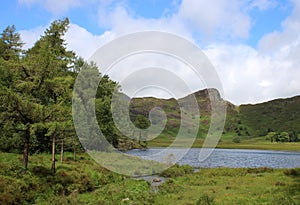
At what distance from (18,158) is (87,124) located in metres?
19.6

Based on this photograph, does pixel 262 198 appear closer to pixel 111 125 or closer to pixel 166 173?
pixel 166 173

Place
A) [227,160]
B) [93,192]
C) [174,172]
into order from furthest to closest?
[227,160] < [174,172] < [93,192]

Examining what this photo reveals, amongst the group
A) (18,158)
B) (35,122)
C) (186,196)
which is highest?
(35,122)

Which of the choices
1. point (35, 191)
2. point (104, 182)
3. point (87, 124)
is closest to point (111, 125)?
point (87, 124)

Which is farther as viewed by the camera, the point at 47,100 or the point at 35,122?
the point at 47,100

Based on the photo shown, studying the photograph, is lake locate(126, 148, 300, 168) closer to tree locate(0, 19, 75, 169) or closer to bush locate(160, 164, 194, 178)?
bush locate(160, 164, 194, 178)

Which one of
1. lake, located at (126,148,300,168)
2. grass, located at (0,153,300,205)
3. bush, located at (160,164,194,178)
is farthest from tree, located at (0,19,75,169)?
lake, located at (126,148,300,168)

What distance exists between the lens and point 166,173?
45719mm

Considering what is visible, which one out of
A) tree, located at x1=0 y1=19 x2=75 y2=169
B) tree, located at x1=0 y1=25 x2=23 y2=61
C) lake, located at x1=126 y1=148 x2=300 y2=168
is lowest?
lake, located at x1=126 y1=148 x2=300 y2=168

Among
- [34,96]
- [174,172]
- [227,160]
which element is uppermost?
[34,96]

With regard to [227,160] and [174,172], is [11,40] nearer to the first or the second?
[174,172]

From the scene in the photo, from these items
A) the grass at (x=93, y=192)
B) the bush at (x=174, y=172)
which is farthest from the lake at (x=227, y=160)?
the grass at (x=93, y=192)

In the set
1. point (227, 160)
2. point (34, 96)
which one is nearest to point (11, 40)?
point (34, 96)

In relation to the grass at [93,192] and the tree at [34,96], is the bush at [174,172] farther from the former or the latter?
the tree at [34,96]
